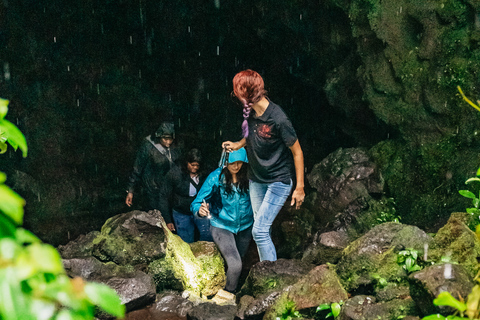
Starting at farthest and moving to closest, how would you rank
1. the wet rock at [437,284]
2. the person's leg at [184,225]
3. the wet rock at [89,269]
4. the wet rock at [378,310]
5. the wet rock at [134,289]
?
the person's leg at [184,225] → the wet rock at [89,269] → the wet rock at [134,289] → the wet rock at [378,310] → the wet rock at [437,284]

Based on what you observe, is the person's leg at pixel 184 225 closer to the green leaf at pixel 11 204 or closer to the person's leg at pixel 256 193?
the person's leg at pixel 256 193

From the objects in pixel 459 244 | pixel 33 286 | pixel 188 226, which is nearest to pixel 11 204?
pixel 33 286

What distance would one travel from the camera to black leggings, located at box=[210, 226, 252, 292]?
5062 mm

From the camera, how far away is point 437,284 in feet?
9.00

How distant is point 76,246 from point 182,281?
58.4 inches

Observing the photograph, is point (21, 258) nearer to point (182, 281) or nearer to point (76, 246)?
point (182, 281)

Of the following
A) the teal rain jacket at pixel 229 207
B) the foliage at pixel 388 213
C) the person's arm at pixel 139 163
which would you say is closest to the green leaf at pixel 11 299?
the teal rain jacket at pixel 229 207

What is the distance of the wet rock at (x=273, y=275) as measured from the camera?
434 cm

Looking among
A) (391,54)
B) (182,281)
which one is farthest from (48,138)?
(391,54)

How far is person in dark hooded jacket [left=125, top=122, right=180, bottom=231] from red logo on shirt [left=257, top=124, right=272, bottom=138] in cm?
185

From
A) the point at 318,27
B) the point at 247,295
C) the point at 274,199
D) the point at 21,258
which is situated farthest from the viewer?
the point at 318,27

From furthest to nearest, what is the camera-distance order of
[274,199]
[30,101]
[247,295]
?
[30,101] < [274,199] < [247,295]

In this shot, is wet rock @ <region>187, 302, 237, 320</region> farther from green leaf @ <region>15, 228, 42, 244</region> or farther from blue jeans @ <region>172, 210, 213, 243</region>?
green leaf @ <region>15, 228, 42, 244</region>

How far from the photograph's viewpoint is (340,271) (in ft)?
12.9
